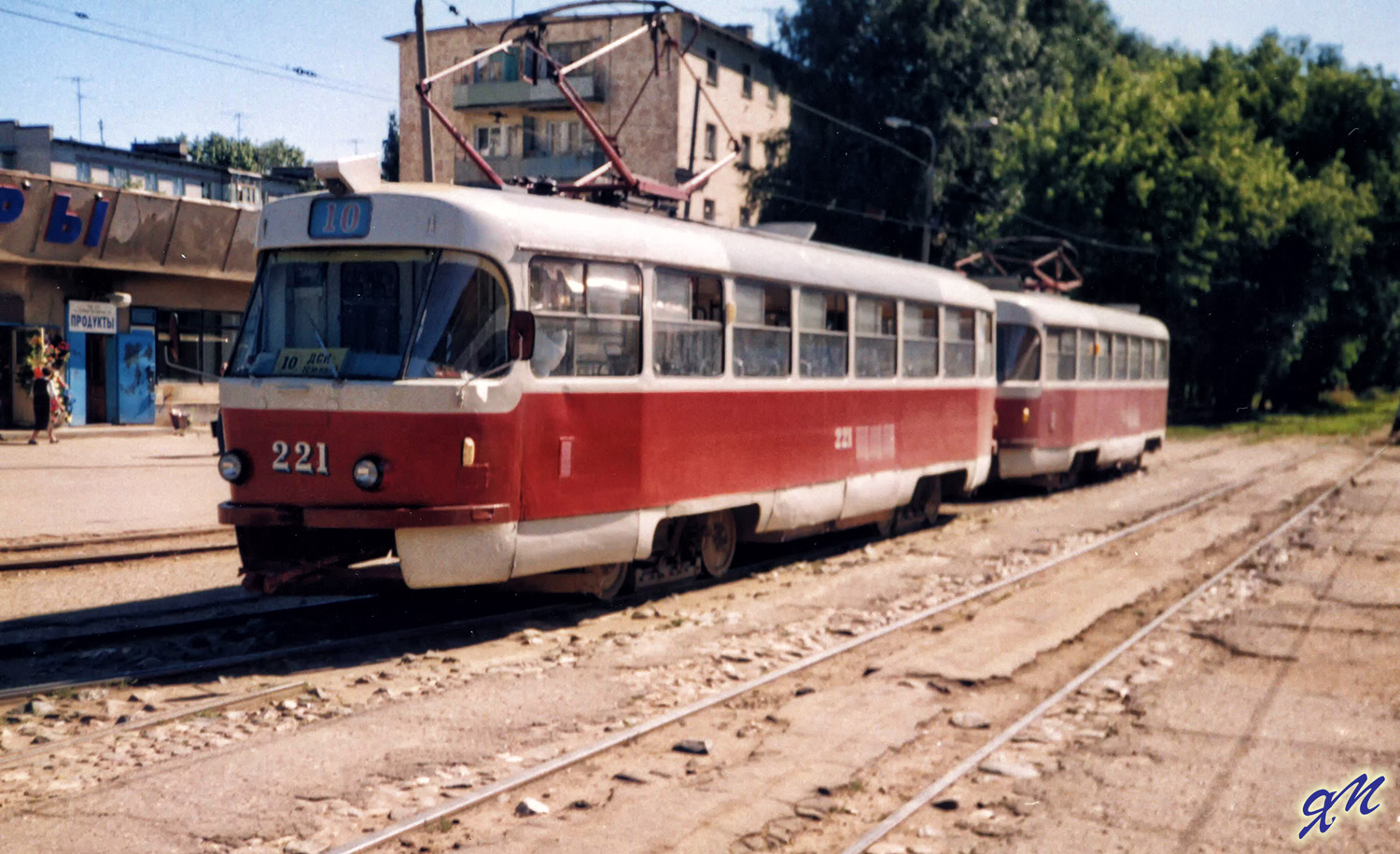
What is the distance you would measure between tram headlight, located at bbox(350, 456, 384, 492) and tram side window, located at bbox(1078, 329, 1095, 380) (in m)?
14.9

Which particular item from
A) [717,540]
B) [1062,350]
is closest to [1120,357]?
[1062,350]

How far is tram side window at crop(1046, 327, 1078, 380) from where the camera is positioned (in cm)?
1984

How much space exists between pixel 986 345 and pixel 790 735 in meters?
10.3

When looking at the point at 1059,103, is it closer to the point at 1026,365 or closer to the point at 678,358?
the point at 1026,365

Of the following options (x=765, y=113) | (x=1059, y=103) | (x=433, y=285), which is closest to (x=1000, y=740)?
(x=433, y=285)

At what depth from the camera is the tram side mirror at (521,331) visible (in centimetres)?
814

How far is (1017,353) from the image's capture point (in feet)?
63.3

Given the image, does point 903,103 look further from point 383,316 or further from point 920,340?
point 383,316

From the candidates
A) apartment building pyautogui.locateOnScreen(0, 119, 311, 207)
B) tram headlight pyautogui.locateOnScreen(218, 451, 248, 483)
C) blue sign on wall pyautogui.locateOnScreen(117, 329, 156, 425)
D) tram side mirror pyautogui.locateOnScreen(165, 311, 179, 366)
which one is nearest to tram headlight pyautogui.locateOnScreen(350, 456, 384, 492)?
tram headlight pyautogui.locateOnScreen(218, 451, 248, 483)

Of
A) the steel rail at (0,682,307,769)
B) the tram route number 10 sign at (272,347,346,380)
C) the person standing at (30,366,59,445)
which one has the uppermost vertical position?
the tram route number 10 sign at (272,347,346,380)

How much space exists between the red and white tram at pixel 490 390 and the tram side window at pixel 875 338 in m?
1.88

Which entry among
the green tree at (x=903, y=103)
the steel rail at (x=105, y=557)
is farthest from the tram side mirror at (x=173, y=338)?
the green tree at (x=903, y=103)

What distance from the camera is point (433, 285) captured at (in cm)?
836

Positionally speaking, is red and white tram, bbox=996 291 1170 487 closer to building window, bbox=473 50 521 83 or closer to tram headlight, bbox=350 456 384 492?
tram headlight, bbox=350 456 384 492
